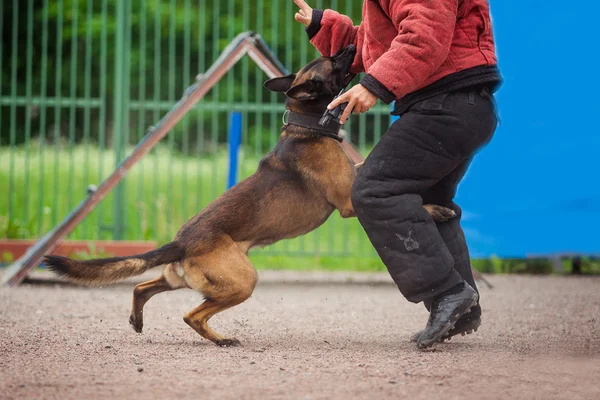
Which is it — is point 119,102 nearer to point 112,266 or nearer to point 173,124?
point 173,124

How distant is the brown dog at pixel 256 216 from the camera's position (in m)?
4.49

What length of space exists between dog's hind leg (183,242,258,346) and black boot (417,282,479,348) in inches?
36.6

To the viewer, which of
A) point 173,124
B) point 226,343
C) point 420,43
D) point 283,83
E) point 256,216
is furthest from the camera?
point 173,124

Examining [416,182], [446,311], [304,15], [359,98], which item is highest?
[304,15]

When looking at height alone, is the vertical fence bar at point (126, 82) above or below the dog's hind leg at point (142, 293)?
above

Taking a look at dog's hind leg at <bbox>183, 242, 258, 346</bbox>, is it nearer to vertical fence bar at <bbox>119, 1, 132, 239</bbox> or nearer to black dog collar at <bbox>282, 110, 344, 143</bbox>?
black dog collar at <bbox>282, 110, 344, 143</bbox>

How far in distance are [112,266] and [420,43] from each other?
1.92m

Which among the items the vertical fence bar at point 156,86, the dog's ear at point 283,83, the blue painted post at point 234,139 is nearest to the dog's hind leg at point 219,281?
the dog's ear at point 283,83

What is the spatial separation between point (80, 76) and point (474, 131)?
16.7 meters

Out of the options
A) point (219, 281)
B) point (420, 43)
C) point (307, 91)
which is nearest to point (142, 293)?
point (219, 281)

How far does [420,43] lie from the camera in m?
3.87

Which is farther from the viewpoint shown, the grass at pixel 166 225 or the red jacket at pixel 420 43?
the grass at pixel 166 225

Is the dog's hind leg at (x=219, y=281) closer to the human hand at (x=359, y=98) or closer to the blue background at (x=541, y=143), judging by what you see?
the human hand at (x=359, y=98)

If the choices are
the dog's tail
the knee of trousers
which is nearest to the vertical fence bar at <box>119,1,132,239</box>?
the dog's tail
